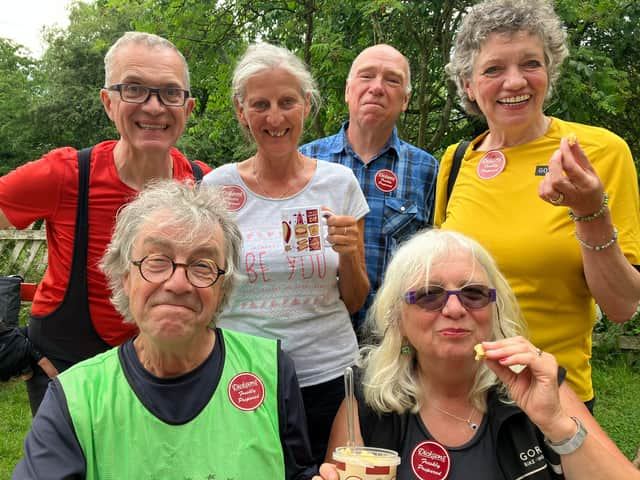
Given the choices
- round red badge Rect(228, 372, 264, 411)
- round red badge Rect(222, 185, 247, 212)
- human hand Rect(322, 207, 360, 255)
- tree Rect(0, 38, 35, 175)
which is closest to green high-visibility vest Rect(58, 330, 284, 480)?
round red badge Rect(228, 372, 264, 411)

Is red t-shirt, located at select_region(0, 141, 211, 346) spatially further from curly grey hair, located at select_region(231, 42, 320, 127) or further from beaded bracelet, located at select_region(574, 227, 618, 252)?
beaded bracelet, located at select_region(574, 227, 618, 252)

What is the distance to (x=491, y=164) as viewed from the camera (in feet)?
8.62

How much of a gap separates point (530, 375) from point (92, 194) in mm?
1945

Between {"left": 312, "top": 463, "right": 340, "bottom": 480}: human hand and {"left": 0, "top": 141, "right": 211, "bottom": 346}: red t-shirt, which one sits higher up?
{"left": 0, "top": 141, "right": 211, "bottom": 346}: red t-shirt

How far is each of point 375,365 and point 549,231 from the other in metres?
0.83

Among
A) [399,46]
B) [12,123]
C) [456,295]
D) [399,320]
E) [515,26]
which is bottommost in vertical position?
[399,320]

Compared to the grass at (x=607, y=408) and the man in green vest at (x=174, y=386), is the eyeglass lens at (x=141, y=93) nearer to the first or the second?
the man in green vest at (x=174, y=386)

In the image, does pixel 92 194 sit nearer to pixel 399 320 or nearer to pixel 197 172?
pixel 197 172

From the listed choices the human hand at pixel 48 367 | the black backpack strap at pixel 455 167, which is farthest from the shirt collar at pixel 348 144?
the human hand at pixel 48 367

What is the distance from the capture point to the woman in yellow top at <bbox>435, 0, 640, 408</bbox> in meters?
2.28

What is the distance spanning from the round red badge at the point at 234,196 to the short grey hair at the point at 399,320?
0.76 metres

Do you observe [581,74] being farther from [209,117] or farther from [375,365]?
[209,117]

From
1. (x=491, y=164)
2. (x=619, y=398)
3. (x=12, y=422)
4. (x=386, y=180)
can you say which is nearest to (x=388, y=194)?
(x=386, y=180)

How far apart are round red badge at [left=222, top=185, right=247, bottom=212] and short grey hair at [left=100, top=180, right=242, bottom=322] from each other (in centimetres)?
40
